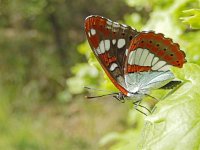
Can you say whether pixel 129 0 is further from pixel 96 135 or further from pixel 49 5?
pixel 49 5

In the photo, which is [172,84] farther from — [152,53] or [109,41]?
[109,41]

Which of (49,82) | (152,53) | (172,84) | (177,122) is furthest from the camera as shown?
(49,82)

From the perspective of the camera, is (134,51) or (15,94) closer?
(134,51)

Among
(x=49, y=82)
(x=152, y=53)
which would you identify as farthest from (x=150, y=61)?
(x=49, y=82)

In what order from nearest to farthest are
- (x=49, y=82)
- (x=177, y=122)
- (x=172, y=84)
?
(x=177, y=122) → (x=172, y=84) → (x=49, y=82)

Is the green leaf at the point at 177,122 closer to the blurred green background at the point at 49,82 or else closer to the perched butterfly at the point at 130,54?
the perched butterfly at the point at 130,54

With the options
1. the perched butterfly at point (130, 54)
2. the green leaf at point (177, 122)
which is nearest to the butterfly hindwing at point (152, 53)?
the perched butterfly at point (130, 54)

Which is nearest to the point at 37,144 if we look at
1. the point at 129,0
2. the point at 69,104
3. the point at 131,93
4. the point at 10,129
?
the point at 10,129
